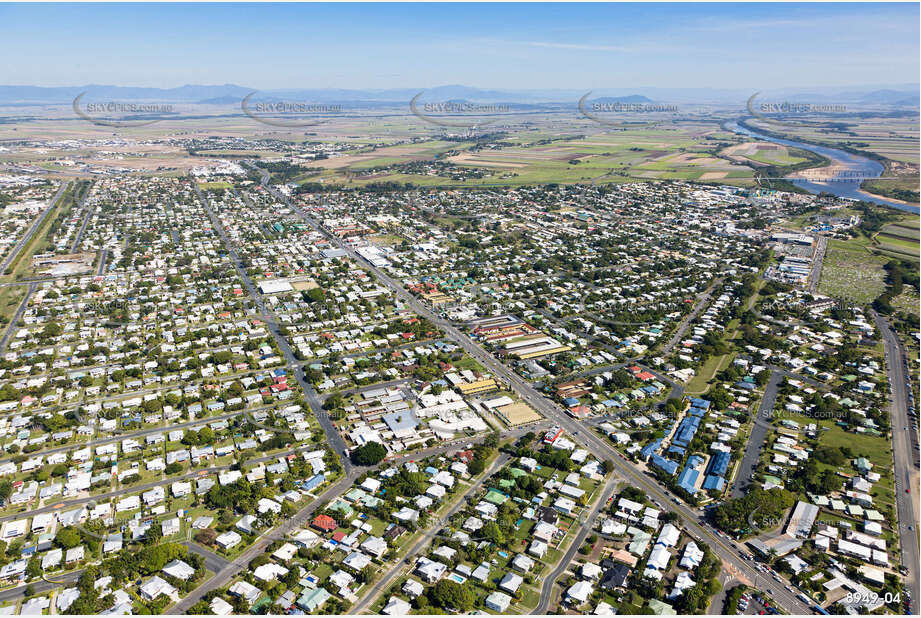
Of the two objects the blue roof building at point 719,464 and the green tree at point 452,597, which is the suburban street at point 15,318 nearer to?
the green tree at point 452,597

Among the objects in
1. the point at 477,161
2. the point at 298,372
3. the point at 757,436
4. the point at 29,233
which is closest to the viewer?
the point at 757,436

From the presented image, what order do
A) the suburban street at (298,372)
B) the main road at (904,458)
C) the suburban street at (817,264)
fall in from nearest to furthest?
1. the main road at (904,458)
2. the suburban street at (298,372)
3. the suburban street at (817,264)

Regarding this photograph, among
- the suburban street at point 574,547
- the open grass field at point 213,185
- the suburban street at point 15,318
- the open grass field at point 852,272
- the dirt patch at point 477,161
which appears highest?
the dirt patch at point 477,161

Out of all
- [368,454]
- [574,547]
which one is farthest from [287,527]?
[574,547]

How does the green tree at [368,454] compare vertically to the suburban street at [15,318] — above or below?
below

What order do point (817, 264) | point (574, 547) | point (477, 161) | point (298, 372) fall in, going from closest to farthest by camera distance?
point (574, 547) → point (298, 372) → point (817, 264) → point (477, 161)

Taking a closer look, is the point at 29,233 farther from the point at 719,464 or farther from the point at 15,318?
the point at 719,464

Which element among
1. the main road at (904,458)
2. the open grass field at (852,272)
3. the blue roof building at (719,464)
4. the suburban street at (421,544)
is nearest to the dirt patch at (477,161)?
the open grass field at (852,272)
